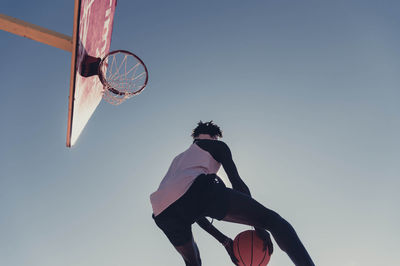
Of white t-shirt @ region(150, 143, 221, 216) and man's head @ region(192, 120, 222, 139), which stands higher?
man's head @ region(192, 120, 222, 139)

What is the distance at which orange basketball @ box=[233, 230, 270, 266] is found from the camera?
2.60 meters

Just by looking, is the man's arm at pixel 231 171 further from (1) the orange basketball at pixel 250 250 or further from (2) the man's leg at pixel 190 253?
(2) the man's leg at pixel 190 253

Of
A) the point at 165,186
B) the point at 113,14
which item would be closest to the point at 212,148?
the point at 165,186

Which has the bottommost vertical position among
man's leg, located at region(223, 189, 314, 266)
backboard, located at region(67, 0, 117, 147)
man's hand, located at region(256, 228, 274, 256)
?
man's hand, located at region(256, 228, 274, 256)

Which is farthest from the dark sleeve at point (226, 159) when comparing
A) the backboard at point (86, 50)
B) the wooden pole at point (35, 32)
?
the wooden pole at point (35, 32)

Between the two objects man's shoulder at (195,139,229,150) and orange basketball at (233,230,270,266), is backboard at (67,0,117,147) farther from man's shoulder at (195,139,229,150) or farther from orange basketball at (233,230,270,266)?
orange basketball at (233,230,270,266)

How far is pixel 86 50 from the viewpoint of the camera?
4047mm

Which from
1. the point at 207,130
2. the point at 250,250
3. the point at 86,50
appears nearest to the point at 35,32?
the point at 86,50

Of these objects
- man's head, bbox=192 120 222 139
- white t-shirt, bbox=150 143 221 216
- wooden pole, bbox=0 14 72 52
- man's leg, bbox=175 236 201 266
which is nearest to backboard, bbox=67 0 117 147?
wooden pole, bbox=0 14 72 52

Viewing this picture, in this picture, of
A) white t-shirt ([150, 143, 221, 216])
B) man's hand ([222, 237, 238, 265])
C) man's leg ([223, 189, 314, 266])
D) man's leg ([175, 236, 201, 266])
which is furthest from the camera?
man's hand ([222, 237, 238, 265])

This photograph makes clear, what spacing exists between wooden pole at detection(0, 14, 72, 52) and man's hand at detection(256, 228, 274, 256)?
3.04 meters

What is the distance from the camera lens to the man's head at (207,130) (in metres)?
3.03

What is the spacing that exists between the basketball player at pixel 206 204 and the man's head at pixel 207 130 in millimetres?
327

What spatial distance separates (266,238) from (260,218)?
0.36 metres
